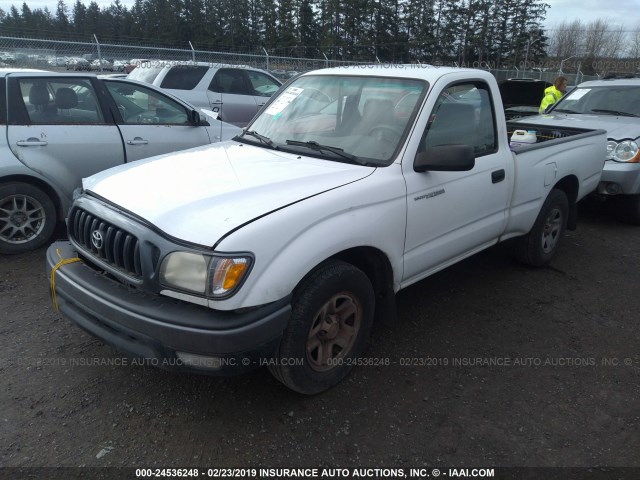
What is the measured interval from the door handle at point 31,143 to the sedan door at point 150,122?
763mm

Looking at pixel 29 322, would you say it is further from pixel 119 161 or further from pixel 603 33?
pixel 603 33

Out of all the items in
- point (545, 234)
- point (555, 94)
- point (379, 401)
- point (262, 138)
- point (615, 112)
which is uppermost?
point (262, 138)

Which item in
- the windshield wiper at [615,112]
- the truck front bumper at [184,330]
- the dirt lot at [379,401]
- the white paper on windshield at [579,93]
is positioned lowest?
the dirt lot at [379,401]

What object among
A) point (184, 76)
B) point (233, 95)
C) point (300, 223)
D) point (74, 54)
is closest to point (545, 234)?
point (300, 223)

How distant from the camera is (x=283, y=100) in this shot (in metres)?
3.90

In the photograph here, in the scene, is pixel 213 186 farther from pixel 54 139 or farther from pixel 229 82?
pixel 229 82

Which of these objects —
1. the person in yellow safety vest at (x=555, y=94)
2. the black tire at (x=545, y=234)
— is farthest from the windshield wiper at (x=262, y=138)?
the person in yellow safety vest at (x=555, y=94)

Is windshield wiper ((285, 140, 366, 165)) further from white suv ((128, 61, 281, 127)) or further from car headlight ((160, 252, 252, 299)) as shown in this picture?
white suv ((128, 61, 281, 127))

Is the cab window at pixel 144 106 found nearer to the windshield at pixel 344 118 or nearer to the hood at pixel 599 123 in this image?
the windshield at pixel 344 118

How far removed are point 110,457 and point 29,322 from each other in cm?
168

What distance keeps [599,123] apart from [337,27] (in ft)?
131

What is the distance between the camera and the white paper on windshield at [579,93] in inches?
299

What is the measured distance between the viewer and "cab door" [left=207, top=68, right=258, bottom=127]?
9.74m

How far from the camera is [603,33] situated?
5688 centimetres
